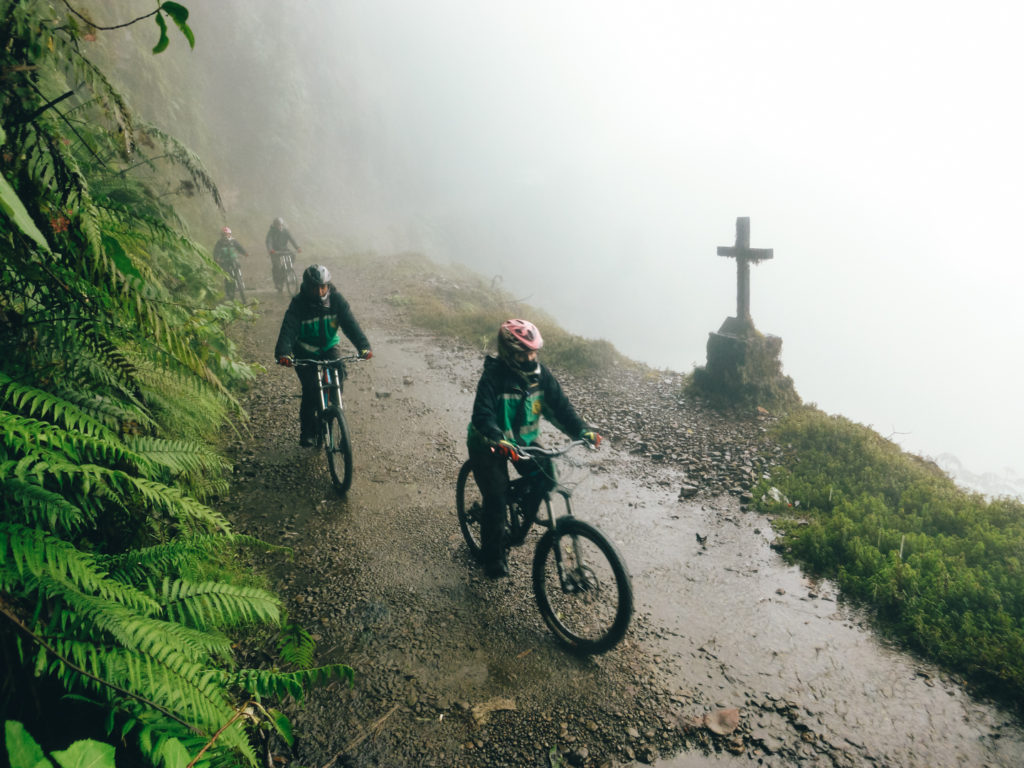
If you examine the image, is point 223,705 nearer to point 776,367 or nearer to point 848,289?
point 776,367

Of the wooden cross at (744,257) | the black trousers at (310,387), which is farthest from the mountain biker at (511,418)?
the wooden cross at (744,257)

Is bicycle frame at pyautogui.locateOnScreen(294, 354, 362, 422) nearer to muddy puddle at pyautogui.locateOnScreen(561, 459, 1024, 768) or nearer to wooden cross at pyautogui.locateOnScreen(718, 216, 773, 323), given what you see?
muddy puddle at pyautogui.locateOnScreen(561, 459, 1024, 768)

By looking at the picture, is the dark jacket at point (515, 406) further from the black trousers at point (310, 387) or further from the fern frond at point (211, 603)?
the black trousers at point (310, 387)

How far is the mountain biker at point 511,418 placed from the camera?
14.2 feet

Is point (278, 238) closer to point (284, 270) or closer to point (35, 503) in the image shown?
point (284, 270)

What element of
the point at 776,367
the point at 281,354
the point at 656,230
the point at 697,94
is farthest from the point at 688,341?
the point at 697,94

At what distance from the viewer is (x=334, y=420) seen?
20.3 ft

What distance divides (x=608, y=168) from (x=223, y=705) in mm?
134816

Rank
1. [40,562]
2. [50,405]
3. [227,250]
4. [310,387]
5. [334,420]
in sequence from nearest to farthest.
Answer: [40,562] < [50,405] < [334,420] < [310,387] < [227,250]

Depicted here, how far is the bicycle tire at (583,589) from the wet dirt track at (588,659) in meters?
0.19

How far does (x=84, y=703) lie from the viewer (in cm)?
217

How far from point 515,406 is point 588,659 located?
2181mm

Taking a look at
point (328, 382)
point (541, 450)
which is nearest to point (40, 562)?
point (541, 450)

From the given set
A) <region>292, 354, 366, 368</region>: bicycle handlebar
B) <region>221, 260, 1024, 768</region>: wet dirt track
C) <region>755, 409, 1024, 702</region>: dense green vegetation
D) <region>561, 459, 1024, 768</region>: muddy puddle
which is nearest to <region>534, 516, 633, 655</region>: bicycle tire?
<region>221, 260, 1024, 768</region>: wet dirt track
